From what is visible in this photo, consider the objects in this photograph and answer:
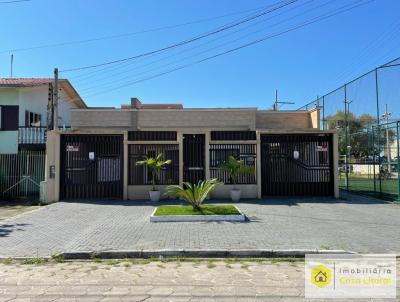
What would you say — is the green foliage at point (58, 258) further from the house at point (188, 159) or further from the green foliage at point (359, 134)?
the green foliage at point (359, 134)

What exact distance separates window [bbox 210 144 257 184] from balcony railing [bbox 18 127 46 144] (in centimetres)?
1166

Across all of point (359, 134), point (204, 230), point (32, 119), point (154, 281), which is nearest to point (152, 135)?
point (204, 230)

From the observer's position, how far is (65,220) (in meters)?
11.0

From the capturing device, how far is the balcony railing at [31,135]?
21578 millimetres

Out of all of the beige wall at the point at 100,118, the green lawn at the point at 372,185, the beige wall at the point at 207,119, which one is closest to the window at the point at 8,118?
the beige wall at the point at 100,118

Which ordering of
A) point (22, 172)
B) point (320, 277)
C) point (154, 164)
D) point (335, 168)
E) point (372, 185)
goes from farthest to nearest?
1. point (372, 185)
2. point (22, 172)
3. point (335, 168)
4. point (154, 164)
5. point (320, 277)

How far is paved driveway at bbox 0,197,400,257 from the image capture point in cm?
781

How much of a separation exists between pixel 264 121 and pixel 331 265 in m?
17.0

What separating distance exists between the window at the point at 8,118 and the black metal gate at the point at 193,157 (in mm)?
12092

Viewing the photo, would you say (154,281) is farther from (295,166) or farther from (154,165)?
(295,166)

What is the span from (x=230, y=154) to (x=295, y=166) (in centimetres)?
306

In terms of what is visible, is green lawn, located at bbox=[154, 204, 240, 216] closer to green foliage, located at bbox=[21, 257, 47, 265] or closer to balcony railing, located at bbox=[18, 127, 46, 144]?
green foliage, located at bbox=[21, 257, 47, 265]

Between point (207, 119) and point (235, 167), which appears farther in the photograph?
point (207, 119)

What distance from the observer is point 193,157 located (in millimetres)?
15992
